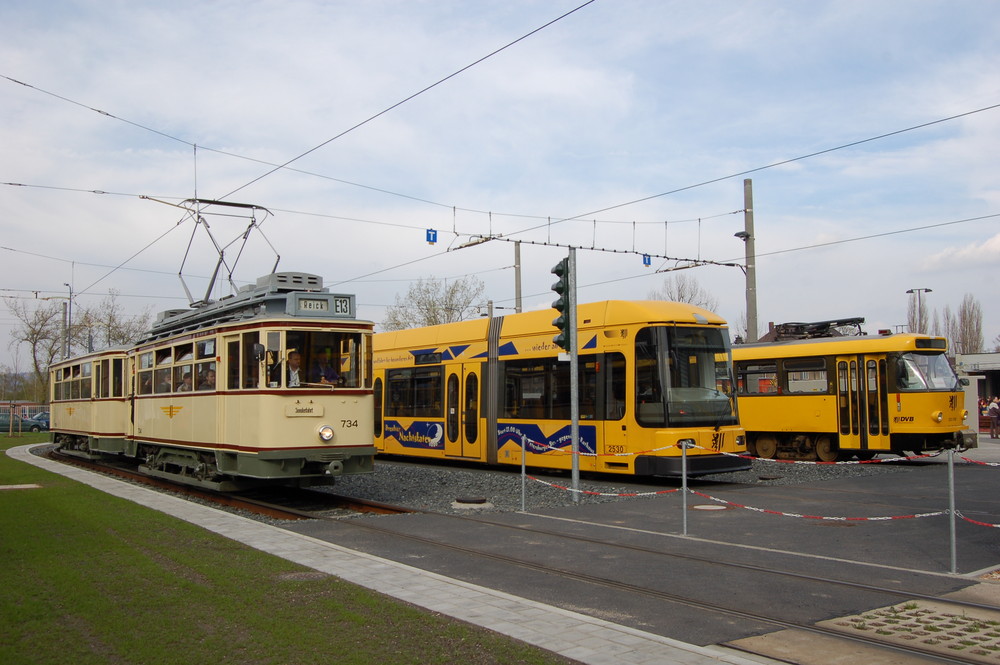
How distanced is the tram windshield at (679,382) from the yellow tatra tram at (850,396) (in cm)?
544

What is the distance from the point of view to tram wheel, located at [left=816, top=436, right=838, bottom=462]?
815 inches

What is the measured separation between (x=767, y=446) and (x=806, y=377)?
92.4 inches

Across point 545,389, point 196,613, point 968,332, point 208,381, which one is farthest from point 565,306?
point 968,332

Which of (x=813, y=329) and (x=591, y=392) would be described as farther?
(x=813, y=329)

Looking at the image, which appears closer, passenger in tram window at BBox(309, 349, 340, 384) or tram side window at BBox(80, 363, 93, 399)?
passenger in tram window at BBox(309, 349, 340, 384)

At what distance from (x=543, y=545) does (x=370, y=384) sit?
16.2 ft

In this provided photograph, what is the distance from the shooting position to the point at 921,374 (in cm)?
1955

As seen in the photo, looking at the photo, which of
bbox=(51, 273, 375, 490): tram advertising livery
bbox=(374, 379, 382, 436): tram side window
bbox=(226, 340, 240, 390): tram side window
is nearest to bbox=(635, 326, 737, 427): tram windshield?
bbox=(51, 273, 375, 490): tram advertising livery

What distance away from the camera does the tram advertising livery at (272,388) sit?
Answer: 13008 millimetres

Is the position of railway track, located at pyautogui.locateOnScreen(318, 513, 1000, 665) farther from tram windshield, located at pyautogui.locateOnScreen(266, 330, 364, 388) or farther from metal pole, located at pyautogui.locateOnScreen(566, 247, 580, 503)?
tram windshield, located at pyautogui.locateOnScreen(266, 330, 364, 388)

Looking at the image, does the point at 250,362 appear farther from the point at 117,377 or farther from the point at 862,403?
the point at 862,403

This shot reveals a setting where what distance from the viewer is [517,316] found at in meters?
19.4

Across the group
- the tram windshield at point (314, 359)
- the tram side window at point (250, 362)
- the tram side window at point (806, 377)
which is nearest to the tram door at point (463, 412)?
the tram windshield at point (314, 359)

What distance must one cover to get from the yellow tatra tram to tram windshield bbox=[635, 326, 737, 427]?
17.8ft
